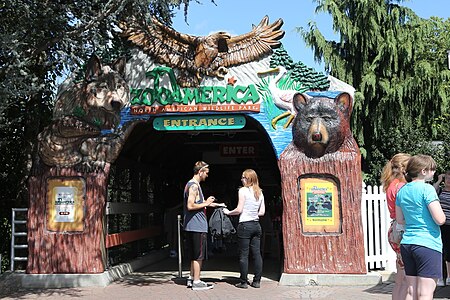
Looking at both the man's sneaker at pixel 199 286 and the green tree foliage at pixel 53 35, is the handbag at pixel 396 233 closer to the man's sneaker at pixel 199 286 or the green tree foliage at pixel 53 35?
the man's sneaker at pixel 199 286

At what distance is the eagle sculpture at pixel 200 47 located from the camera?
893cm

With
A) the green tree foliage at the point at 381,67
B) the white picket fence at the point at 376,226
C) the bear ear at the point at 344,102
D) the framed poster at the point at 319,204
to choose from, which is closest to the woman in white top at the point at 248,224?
the framed poster at the point at 319,204

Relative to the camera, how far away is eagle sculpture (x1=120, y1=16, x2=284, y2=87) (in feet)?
29.3

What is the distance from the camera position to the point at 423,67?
680 inches

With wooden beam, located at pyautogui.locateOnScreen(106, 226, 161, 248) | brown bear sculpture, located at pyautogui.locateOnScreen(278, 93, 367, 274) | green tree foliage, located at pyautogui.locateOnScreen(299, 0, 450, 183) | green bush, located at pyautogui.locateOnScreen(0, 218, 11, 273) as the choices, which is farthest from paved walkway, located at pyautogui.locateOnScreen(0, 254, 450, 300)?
green tree foliage, located at pyautogui.locateOnScreen(299, 0, 450, 183)

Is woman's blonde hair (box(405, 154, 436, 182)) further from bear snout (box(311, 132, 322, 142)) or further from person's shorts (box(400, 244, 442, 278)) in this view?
bear snout (box(311, 132, 322, 142))

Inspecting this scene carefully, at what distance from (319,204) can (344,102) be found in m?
1.70

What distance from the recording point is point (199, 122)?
9.14 meters

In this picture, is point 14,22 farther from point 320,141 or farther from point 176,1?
point 320,141

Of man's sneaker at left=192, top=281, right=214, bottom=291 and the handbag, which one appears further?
man's sneaker at left=192, top=281, right=214, bottom=291

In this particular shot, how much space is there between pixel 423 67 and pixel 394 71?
0.89 metres

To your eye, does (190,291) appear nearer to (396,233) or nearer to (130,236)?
(130,236)

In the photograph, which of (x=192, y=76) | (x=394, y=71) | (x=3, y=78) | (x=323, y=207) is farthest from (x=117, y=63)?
(x=394, y=71)

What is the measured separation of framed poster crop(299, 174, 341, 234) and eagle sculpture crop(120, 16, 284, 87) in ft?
7.41
